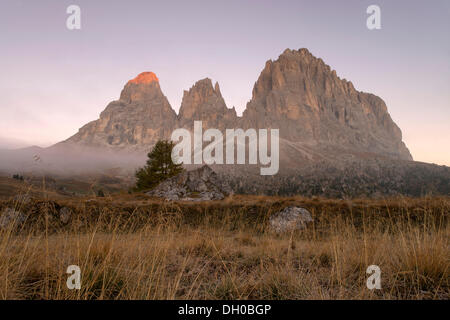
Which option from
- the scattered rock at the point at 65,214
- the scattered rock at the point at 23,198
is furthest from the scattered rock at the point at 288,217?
the scattered rock at the point at 65,214

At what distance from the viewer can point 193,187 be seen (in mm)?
20625

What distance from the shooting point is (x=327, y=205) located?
11078mm

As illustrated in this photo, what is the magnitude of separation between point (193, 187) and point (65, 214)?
1123 cm

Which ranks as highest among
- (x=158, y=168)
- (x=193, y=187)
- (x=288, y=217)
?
(x=158, y=168)

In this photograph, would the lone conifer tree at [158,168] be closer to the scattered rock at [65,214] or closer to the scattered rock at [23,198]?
the scattered rock at [65,214]

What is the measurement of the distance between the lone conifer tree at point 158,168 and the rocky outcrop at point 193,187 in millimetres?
6660

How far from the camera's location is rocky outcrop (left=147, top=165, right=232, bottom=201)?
747 inches

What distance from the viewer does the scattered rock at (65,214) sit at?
10.2 meters

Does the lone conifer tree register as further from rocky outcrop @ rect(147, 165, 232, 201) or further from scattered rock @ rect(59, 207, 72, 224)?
scattered rock @ rect(59, 207, 72, 224)

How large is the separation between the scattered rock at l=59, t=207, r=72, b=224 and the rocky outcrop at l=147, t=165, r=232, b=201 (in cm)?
809

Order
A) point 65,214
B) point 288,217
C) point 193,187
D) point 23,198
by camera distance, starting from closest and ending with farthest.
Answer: point 23,198 → point 288,217 → point 65,214 → point 193,187

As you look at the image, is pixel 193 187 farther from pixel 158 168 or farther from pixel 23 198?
pixel 23 198

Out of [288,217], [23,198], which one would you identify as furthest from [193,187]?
[23,198]
